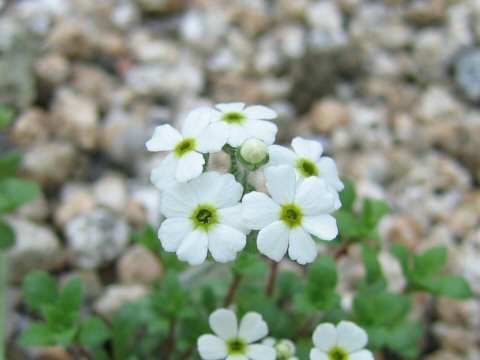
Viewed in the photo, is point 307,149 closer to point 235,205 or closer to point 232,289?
point 235,205

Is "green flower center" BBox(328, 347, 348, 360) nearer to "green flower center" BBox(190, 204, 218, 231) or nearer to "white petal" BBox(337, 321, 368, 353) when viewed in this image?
"white petal" BBox(337, 321, 368, 353)

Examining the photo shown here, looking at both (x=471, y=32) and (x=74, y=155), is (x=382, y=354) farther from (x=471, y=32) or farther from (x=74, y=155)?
(x=471, y=32)

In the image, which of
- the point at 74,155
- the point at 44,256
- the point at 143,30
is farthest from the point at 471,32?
the point at 44,256

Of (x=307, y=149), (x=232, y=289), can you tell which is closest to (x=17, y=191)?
(x=232, y=289)

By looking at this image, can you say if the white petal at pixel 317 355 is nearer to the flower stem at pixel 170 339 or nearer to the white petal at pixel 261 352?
the white petal at pixel 261 352

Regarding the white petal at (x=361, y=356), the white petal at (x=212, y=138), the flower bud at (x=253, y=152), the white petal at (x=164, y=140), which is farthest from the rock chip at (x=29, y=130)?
the white petal at (x=361, y=356)

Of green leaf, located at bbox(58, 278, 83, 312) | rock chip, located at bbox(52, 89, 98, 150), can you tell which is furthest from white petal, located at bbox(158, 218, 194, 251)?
rock chip, located at bbox(52, 89, 98, 150)

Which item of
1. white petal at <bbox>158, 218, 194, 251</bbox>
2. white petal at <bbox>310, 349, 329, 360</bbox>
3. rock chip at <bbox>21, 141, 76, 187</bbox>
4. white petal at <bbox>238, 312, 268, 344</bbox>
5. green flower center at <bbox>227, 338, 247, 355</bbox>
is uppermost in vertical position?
rock chip at <bbox>21, 141, 76, 187</bbox>
